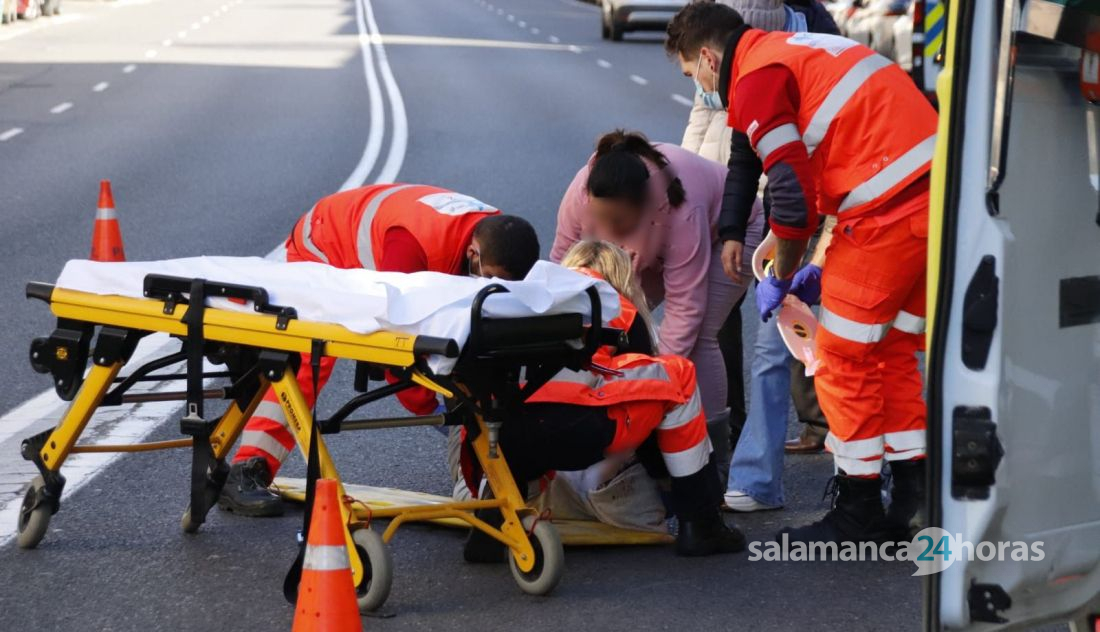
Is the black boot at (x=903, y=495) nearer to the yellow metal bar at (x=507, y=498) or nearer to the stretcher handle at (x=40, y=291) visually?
the yellow metal bar at (x=507, y=498)

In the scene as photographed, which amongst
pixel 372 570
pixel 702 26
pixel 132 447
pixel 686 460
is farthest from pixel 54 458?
pixel 702 26

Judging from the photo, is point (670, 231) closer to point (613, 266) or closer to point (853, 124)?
point (613, 266)

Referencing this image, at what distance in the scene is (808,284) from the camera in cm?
571

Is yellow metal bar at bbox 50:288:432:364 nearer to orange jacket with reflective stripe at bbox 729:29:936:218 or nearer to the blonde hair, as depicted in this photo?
the blonde hair

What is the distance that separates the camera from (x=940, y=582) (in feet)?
11.0

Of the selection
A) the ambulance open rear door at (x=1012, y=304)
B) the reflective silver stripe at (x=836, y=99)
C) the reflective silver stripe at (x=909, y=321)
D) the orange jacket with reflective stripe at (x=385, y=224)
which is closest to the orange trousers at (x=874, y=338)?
the reflective silver stripe at (x=909, y=321)

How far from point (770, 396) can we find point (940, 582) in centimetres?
260

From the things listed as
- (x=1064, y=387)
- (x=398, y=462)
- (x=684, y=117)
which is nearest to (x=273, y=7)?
(x=684, y=117)

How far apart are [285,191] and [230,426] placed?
898 cm

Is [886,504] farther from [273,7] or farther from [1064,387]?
[273,7]

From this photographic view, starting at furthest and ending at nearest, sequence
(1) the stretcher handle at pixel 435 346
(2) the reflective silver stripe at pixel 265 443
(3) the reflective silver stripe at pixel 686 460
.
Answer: (2) the reflective silver stripe at pixel 265 443
(3) the reflective silver stripe at pixel 686 460
(1) the stretcher handle at pixel 435 346

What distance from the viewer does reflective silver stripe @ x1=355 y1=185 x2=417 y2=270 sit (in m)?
5.62

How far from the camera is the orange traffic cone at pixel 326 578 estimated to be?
4.02 meters

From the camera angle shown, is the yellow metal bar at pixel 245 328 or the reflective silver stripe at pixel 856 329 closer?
the yellow metal bar at pixel 245 328
